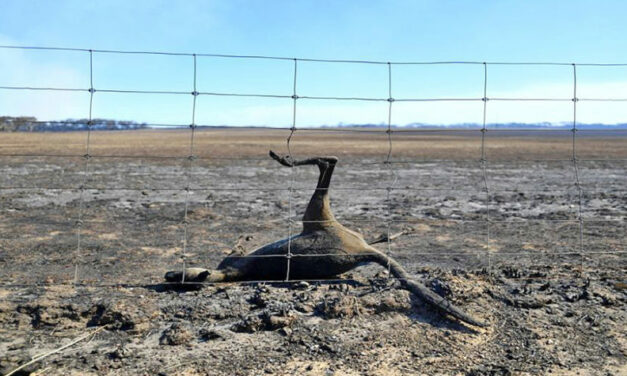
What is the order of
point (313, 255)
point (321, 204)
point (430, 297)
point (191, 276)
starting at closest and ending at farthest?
point (430, 297) < point (191, 276) < point (313, 255) < point (321, 204)

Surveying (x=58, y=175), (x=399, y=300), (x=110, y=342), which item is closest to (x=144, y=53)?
(x=110, y=342)

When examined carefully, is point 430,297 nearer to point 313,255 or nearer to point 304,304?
point 304,304

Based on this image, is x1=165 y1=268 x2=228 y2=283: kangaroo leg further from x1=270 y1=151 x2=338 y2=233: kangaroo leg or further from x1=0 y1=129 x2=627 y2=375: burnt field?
x1=270 y1=151 x2=338 y2=233: kangaroo leg

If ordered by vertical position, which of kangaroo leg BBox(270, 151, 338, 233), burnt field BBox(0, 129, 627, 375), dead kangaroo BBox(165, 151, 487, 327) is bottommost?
burnt field BBox(0, 129, 627, 375)

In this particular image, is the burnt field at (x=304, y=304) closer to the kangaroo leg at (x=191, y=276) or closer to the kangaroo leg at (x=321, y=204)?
the kangaroo leg at (x=191, y=276)

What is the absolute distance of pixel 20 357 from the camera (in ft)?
14.2

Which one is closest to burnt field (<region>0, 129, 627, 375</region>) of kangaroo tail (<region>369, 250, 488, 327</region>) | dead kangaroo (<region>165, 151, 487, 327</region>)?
kangaroo tail (<region>369, 250, 488, 327</region>)

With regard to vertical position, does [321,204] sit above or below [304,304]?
above

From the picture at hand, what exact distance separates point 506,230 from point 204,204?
263 inches

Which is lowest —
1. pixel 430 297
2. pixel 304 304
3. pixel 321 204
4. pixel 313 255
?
pixel 304 304

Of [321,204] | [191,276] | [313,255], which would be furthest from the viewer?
[321,204]

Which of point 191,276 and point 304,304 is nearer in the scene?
point 304,304

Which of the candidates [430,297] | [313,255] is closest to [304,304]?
[313,255]

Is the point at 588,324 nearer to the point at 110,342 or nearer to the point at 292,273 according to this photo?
the point at 292,273
